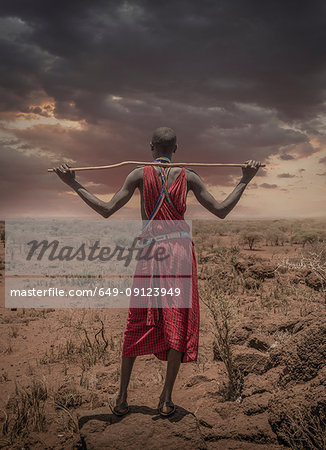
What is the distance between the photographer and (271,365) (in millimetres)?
3846

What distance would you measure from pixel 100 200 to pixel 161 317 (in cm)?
113

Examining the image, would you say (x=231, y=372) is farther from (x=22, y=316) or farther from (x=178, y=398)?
(x=22, y=316)

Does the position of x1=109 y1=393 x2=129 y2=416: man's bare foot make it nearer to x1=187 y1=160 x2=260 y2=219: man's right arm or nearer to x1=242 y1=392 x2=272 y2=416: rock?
x1=242 y1=392 x2=272 y2=416: rock

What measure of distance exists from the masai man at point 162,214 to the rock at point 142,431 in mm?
91

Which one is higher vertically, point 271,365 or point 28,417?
point 271,365

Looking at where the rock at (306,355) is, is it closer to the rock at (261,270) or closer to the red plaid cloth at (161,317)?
the red plaid cloth at (161,317)

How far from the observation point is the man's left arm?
319 cm

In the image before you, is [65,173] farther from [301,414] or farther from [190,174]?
[301,414]

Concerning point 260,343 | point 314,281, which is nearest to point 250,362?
point 260,343

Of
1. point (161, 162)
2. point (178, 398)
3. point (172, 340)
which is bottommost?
point (178, 398)

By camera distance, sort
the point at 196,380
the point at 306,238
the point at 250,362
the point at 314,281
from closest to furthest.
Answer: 1. the point at 250,362
2. the point at 196,380
3. the point at 314,281
4. the point at 306,238

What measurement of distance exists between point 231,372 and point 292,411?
901mm

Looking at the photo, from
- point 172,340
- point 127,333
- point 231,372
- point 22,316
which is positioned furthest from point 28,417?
point 22,316

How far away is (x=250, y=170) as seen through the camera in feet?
11.0
